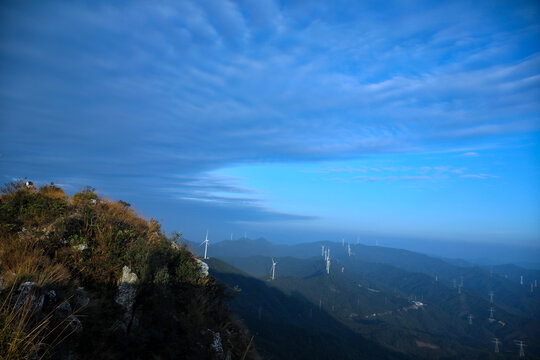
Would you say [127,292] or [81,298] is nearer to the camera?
[81,298]

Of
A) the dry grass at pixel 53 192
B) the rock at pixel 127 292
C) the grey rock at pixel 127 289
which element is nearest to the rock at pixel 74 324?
the rock at pixel 127 292

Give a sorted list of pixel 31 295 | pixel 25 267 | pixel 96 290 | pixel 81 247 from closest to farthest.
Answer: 1. pixel 31 295
2. pixel 25 267
3. pixel 96 290
4. pixel 81 247

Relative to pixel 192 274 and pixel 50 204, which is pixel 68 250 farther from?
pixel 192 274

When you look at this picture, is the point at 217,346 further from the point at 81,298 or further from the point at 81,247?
the point at 81,247

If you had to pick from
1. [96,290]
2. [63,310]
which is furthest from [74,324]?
[96,290]

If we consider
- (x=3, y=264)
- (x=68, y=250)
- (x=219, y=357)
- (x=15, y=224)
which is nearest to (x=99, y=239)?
(x=68, y=250)

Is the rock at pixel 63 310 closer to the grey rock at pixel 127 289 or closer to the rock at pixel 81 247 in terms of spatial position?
the grey rock at pixel 127 289

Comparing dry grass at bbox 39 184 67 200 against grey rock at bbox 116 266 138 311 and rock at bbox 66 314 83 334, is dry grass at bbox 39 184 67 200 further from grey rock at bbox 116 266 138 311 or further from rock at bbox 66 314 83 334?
rock at bbox 66 314 83 334

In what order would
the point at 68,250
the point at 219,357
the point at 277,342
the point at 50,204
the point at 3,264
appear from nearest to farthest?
1. the point at 3,264
2. the point at 68,250
3. the point at 219,357
4. the point at 50,204
5. the point at 277,342
